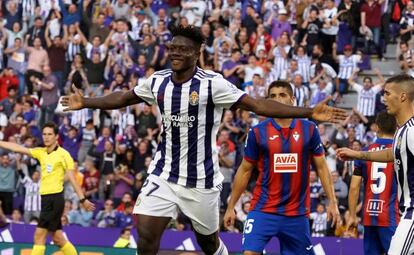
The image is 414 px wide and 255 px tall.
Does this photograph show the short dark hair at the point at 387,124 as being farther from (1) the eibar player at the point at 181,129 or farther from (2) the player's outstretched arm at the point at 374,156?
(1) the eibar player at the point at 181,129

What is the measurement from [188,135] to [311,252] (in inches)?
89.3

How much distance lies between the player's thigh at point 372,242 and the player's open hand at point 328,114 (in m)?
3.51

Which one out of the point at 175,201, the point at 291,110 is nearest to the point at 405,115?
the point at 291,110

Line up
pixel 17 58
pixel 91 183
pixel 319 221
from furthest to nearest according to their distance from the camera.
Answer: pixel 17 58 < pixel 91 183 < pixel 319 221

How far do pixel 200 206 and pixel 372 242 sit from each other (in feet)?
9.72

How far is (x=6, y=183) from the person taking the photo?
79.2 feet

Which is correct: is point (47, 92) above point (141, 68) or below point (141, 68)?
below

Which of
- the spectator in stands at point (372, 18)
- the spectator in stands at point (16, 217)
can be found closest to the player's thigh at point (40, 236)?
the spectator in stands at point (16, 217)

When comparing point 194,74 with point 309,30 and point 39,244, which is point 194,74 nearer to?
point 39,244

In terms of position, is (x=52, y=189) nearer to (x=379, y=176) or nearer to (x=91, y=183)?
(x=379, y=176)

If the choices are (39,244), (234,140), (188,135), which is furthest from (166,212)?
(234,140)

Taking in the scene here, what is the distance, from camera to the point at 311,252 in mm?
12648

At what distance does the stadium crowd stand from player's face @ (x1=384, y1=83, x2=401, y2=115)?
1076cm

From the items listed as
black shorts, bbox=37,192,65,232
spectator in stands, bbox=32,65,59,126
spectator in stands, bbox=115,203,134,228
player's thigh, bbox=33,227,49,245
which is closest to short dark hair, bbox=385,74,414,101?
black shorts, bbox=37,192,65,232
